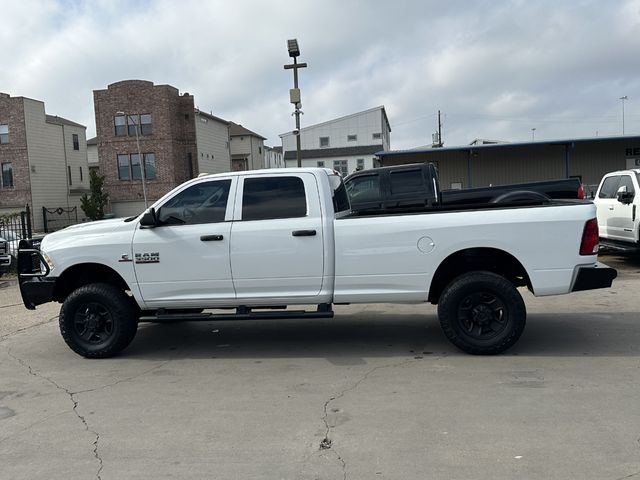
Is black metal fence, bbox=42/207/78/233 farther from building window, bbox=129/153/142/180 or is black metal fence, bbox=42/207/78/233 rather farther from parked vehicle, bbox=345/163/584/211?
parked vehicle, bbox=345/163/584/211

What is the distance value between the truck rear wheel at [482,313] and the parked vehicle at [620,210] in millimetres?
6663

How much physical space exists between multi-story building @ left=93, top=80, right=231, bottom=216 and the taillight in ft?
126

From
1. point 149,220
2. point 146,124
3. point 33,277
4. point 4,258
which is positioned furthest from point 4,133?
point 149,220

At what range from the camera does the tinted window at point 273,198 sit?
6.19 m

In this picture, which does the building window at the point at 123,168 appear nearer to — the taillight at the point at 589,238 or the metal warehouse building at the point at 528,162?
the metal warehouse building at the point at 528,162

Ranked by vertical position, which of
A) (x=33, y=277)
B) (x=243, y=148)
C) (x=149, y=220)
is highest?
(x=243, y=148)

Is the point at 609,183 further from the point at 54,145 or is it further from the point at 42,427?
the point at 54,145

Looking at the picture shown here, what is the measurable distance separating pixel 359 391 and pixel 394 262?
1473 mm

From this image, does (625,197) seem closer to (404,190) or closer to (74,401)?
(404,190)

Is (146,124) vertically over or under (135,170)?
over

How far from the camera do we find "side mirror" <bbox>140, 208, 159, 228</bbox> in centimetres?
618

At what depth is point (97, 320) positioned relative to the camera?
645 cm

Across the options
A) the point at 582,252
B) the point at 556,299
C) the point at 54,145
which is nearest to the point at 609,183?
the point at 556,299

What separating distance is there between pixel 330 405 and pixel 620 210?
30.8ft
